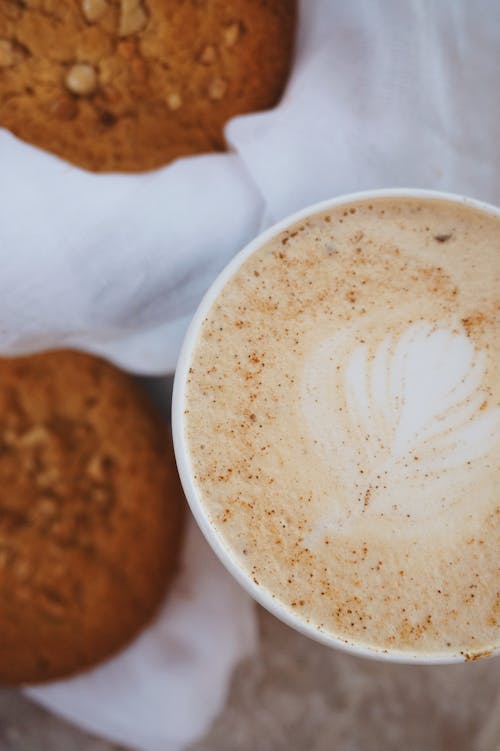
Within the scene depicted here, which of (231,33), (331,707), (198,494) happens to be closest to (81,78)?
(231,33)

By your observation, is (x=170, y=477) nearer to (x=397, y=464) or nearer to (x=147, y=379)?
(x=147, y=379)

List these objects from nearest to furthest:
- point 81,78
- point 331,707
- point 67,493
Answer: point 81,78 < point 67,493 < point 331,707

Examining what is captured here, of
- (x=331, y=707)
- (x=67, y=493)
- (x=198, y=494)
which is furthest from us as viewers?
(x=331, y=707)

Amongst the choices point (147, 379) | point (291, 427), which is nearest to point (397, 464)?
point (291, 427)

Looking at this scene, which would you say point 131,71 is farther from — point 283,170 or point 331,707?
point 331,707

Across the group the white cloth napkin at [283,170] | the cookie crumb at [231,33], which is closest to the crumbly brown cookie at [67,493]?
the white cloth napkin at [283,170]

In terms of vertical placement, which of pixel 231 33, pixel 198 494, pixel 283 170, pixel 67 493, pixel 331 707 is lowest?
pixel 331 707

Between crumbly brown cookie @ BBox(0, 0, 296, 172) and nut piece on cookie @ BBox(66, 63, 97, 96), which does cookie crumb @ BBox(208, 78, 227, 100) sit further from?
nut piece on cookie @ BBox(66, 63, 97, 96)
